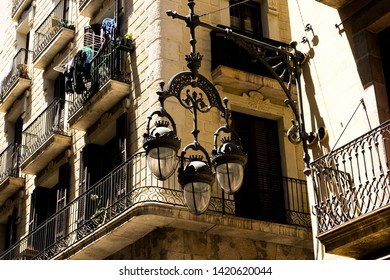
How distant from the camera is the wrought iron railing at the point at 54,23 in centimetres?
1997

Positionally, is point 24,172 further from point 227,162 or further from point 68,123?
point 227,162

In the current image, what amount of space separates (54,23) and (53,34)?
17.7 inches

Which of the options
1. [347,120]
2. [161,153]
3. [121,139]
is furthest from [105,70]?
[161,153]

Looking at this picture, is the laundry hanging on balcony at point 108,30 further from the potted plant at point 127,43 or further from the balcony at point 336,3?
the balcony at point 336,3

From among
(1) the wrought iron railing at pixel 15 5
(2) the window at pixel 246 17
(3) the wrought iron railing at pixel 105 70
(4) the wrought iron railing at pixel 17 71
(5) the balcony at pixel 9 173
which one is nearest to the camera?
(3) the wrought iron railing at pixel 105 70

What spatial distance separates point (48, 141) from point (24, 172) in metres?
1.67

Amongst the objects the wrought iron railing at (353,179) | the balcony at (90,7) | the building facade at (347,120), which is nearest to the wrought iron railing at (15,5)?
the balcony at (90,7)

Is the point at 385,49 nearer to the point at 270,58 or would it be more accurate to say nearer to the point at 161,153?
the point at 270,58

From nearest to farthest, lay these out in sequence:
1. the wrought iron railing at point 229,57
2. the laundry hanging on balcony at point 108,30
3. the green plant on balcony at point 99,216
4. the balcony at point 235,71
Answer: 1. the green plant on balcony at point 99,216
2. the balcony at point 235,71
3. the wrought iron railing at point 229,57
4. the laundry hanging on balcony at point 108,30

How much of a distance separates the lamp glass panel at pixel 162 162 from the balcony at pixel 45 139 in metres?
8.94

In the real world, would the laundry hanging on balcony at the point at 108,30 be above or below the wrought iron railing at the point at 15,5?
below

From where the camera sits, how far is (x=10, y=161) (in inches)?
828

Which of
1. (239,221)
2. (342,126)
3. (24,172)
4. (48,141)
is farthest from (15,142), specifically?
(342,126)

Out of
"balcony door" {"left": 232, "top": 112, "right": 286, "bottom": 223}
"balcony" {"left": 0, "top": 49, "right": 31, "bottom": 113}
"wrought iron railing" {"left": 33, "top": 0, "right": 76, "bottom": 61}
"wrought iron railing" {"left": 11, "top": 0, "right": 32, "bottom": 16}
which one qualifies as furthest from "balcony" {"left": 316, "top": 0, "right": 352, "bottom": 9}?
"wrought iron railing" {"left": 11, "top": 0, "right": 32, "bottom": 16}
